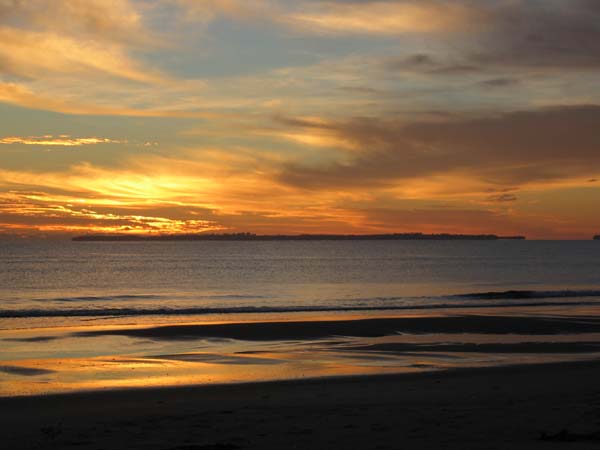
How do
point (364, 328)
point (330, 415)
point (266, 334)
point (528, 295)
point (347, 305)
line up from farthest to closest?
point (528, 295)
point (347, 305)
point (364, 328)
point (266, 334)
point (330, 415)

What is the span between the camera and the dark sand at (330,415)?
420 inches

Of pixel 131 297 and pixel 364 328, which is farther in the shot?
pixel 131 297

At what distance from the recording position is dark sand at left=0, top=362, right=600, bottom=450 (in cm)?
1068

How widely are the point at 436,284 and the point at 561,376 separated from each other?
53.3 meters

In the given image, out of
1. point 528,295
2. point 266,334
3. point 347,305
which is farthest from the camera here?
point 528,295

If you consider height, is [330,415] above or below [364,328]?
above

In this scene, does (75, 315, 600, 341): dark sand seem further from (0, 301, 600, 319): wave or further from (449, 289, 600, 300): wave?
(449, 289, 600, 300): wave

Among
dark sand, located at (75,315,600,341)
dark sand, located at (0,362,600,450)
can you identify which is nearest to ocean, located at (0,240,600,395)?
dark sand, located at (75,315,600,341)

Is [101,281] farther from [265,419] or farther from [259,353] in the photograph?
[265,419]

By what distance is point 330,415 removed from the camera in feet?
41.4

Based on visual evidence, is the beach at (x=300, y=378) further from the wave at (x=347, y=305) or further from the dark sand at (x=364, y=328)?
the wave at (x=347, y=305)

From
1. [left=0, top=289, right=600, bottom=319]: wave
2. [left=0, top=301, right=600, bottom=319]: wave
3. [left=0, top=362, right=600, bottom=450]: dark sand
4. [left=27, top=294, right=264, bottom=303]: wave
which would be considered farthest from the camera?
[left=27, top=294, right=264, bottom=303]: wave

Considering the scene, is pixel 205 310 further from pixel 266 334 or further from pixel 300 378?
pixel 300 378

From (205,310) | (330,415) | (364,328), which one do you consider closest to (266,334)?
(364,328)
